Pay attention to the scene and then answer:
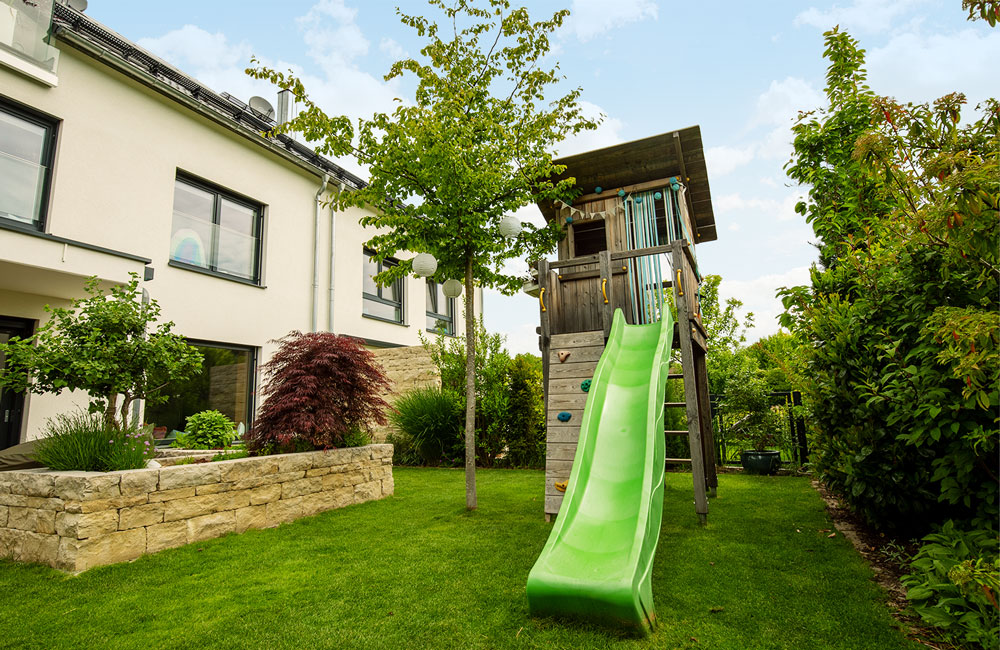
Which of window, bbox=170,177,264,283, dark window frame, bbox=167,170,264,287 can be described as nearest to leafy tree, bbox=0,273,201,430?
dark window frame, bbox=167,170,264,287

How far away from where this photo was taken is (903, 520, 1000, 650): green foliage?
6.71ft

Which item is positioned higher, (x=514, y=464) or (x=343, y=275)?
(x=343, y=275)

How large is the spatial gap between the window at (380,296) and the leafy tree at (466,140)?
604 centimetres

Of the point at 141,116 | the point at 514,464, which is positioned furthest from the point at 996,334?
the point at 141,116

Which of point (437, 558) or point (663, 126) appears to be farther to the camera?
point (663, 126)

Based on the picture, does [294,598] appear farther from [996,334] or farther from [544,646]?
[996,334]

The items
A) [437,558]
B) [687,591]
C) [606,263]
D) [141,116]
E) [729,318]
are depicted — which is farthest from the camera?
[729,318]

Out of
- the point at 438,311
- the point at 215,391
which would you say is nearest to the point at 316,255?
the point at 215,391

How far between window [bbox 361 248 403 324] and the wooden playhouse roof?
647cm

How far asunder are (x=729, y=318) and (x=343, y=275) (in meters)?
10.8

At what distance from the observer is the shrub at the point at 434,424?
9891 millimetres

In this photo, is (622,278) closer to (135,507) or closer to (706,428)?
(706,428)

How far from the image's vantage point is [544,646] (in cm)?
253

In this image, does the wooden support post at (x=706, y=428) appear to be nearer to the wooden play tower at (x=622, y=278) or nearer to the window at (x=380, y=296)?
the wooden play tower at (x=622, y=278)
